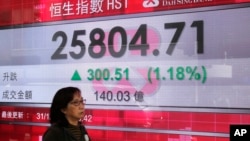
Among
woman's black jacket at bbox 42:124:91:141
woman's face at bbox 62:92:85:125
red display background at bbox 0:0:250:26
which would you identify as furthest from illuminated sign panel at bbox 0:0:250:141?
woman's black jacket at bbox 42:124:91:141

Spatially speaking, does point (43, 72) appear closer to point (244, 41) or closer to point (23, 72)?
point (23, 72)

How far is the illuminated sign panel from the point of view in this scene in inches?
121

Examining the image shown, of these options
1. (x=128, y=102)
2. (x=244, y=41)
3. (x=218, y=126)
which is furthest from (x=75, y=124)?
(x=244, y=41)

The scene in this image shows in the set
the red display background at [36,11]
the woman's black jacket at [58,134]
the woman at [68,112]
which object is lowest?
the woman's black jacket at [58,134]

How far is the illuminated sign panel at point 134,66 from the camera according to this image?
10.1ft

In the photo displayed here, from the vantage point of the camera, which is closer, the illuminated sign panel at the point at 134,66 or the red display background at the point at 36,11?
the illuminated sign panel at the point at 134,66

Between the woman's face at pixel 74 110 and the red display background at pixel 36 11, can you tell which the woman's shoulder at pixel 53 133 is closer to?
the woman's face at pixel 74 110

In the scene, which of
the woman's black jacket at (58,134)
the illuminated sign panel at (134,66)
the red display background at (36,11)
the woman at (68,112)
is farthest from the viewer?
the red display background at (36,11)

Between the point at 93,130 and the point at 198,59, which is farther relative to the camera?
the point at 93,130

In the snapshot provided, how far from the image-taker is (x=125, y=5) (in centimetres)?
347

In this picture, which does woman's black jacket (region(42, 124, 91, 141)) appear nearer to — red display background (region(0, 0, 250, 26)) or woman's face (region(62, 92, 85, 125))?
woman's face (region(62, 92, 85, 125))

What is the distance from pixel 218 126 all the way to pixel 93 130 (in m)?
1.04

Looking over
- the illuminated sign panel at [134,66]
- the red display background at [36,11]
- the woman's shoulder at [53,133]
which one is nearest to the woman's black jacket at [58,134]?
the woman's shoulder at [53,133]

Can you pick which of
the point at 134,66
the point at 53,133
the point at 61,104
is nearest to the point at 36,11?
the point at 134,66
